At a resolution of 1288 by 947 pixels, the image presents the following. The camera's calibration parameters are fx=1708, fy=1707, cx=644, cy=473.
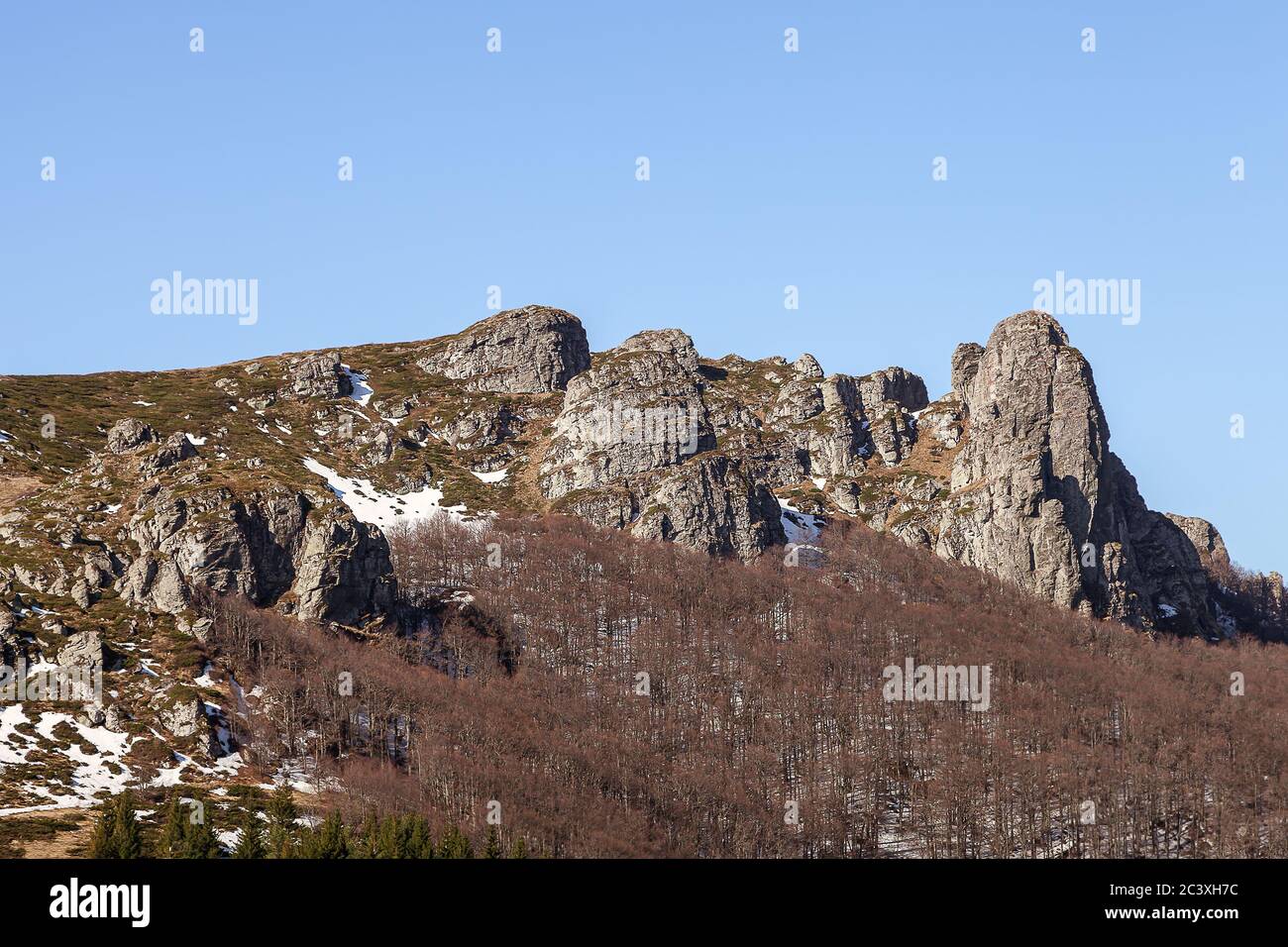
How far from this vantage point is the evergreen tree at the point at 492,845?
155000 millimetres

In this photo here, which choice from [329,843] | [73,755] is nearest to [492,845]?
[329,843]

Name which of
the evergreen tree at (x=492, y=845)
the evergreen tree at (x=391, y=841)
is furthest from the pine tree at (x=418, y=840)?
the evergreen tree at (x=492, y=845)

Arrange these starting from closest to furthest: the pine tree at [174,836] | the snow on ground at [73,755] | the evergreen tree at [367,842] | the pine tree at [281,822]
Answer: the evergreen tree at [367,842] < the pine tree at [174,836] < the pine tree at [281,822] < the snow on ground at [73,755]

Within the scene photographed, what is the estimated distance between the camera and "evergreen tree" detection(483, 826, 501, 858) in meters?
155

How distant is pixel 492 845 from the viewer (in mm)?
157625

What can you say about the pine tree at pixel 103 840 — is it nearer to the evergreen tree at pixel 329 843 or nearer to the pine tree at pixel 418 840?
the evergreen tree at pixel 329 843

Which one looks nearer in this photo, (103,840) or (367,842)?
(103,840)

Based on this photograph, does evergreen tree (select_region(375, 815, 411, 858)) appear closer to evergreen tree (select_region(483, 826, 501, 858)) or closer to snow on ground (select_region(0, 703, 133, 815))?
evergreen tree (select_region(483, 826, 501, 858))

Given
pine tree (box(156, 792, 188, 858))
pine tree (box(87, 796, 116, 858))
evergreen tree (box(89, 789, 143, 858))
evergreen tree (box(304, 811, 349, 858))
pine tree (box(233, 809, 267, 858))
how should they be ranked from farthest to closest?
pine tree (box(156, 792, 188, 858))
pine tree (box(233, 809, 267, 858))
evergreen tree (box(304, 811, 349, 858))
evergreen tree (box(89, 789, 143, 858))
pine tree (box(87, 796, 116, 858))

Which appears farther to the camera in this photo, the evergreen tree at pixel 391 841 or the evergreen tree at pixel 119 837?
the evergreen tree at pixel 391 841

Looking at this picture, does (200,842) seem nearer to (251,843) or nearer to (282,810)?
(251,843)

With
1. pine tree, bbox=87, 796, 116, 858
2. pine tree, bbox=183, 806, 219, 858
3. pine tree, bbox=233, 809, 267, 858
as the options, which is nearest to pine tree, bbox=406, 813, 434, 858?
pine tree, bbox=233, 809, 267, 858
